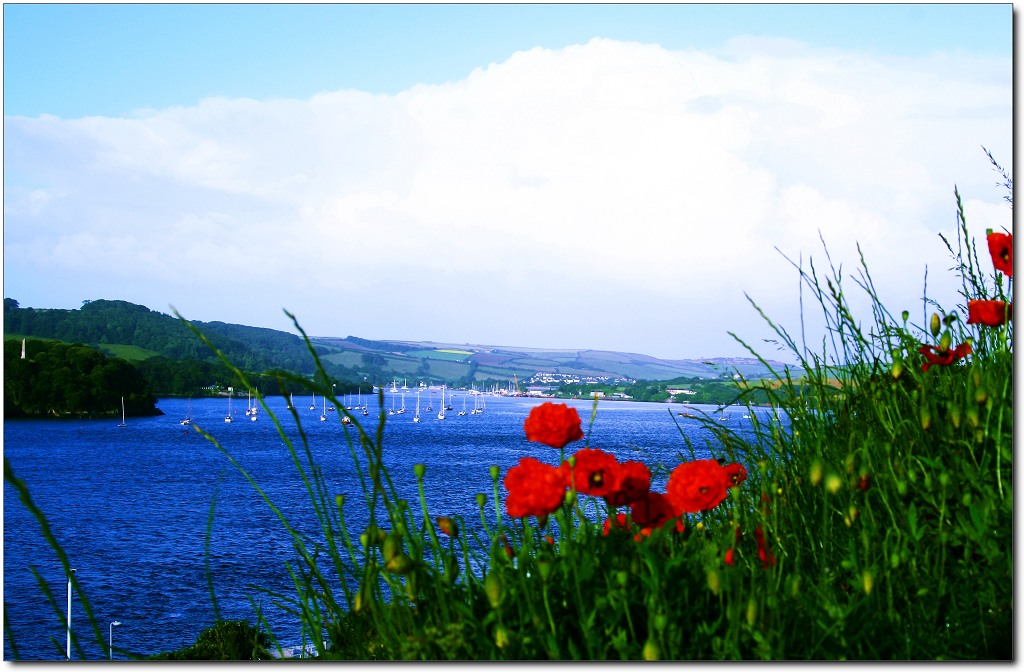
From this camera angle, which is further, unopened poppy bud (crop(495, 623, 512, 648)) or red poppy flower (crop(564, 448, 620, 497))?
red poppy flower (crop(564, 448, 620, 497))

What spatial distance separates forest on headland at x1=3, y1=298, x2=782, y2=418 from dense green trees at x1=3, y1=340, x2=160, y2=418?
0.07 metres

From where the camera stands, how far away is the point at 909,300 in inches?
92.3

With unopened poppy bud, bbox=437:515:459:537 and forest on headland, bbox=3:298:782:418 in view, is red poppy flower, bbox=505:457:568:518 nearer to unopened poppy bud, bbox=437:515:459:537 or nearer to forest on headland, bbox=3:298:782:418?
unopened poppy bud, bbox=437:515:459:537

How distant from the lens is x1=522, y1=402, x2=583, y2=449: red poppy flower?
128cm

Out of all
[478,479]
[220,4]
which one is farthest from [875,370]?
[478,479]

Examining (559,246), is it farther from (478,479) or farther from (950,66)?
(478,479)

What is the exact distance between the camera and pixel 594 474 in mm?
1228

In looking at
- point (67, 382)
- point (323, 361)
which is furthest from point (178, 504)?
point (323, 361)

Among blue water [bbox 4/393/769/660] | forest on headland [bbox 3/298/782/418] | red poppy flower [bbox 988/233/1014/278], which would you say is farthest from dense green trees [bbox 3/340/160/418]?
red poppy flower [bbox 988/233/1014/278]

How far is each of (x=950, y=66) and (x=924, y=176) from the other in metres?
0.32

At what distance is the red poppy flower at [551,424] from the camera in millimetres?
1282

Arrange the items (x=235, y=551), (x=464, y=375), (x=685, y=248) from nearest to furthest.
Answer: (x=685, y=248)
(x=464, y=375)
(x=235, y=551)

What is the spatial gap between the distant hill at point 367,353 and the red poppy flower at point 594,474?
3979mm

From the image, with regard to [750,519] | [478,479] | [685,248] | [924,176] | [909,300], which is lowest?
[478,479]
